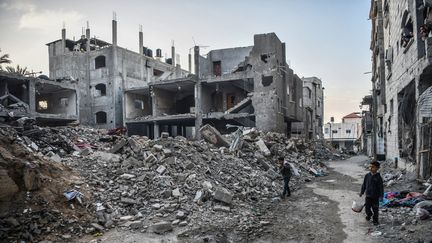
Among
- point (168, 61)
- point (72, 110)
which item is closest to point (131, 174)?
point (72, 110)

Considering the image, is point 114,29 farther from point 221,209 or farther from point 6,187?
point 221,209

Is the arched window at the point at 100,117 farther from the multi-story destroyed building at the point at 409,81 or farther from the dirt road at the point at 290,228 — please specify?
the dirt road at the point at 290,228

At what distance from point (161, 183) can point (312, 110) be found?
3296cm

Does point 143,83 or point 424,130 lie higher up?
point 143,83

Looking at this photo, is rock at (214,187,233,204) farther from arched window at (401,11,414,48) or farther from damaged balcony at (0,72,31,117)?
damaged balcony at (0,72,31,117)

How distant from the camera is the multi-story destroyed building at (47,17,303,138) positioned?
2300 centimetres

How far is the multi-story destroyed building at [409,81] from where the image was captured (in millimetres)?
8398

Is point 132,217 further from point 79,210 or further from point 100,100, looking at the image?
point 100,100

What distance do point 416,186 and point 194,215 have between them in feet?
20.5

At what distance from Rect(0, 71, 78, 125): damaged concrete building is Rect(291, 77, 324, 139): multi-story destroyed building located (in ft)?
74.9

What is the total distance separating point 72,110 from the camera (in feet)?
92.4

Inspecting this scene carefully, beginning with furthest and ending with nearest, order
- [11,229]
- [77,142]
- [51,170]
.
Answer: [77,142]
[51,170]
[11,229]

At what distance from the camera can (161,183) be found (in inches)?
320

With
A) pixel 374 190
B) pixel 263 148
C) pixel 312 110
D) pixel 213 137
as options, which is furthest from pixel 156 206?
pixel 312 110
